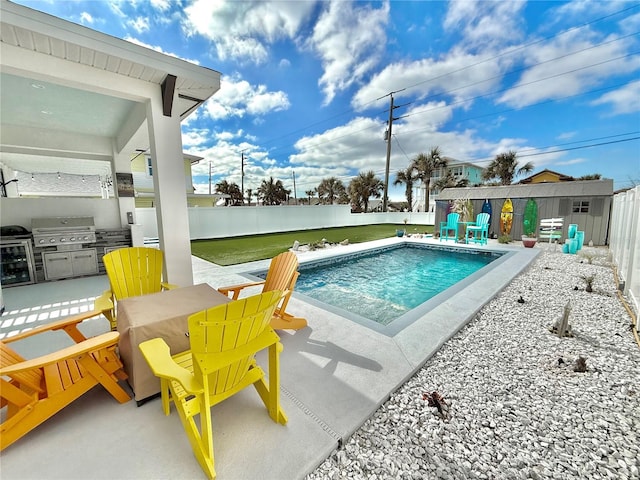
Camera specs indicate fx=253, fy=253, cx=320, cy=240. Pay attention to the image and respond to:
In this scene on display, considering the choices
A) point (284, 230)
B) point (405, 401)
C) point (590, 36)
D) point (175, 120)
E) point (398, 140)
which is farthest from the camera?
point (398, 140)

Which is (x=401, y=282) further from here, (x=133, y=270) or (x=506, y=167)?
(x=506, y=167)

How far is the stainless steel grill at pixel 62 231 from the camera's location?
5.00m

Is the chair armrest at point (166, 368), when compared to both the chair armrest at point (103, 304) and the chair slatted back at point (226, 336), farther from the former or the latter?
the chair armrest at point (103, 304)

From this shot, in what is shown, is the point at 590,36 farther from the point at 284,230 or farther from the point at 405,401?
the point at 405,401

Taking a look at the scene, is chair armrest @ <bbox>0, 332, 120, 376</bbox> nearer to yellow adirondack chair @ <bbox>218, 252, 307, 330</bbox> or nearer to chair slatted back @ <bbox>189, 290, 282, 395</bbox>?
chair slatted back @ <bbox>189, 290, 282, 395</bbox>

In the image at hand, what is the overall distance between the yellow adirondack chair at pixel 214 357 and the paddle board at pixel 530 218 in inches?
525

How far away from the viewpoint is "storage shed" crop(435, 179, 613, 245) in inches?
377

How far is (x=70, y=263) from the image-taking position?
5.44m

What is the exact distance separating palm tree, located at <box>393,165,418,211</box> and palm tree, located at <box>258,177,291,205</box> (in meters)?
14.2

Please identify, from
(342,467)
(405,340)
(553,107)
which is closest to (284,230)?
(405,340)

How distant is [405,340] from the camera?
2822 mm

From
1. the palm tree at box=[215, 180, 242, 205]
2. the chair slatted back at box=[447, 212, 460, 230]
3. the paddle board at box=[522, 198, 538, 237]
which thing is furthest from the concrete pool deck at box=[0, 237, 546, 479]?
the palm tree at box=[215, 180, 242, 205]

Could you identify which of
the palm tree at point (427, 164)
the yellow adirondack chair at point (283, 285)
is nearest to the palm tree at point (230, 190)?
the palm tree at point (427, 164)

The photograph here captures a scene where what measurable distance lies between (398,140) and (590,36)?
10804 millimetres
